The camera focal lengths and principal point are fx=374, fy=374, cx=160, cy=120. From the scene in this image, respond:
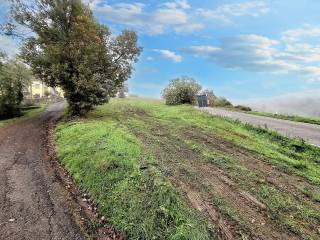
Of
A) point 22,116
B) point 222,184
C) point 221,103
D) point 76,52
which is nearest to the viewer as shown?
point 222,184

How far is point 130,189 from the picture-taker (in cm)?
1222

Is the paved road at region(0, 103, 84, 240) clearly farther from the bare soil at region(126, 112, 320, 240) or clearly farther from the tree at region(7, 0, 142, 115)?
the tree at region(7, 0, 142, 115)

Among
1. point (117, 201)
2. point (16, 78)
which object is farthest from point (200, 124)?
point (16, 78)

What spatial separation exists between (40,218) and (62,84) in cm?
2057

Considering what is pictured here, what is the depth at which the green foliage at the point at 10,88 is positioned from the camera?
132 feet

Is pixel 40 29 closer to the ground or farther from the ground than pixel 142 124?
farther from the ground

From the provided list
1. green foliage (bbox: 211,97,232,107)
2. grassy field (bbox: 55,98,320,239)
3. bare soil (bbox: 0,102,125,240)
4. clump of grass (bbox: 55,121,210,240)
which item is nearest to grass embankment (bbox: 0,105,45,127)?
grassy field (bbox: 55,98,320,239)

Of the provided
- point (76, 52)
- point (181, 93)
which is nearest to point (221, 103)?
point (181, 93)

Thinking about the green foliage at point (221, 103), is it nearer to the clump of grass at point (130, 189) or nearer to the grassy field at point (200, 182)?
the grassy field at point (200, 182)

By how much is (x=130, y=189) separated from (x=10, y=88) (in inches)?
1295

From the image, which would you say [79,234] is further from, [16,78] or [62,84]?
[16,78]

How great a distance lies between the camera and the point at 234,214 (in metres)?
10.4

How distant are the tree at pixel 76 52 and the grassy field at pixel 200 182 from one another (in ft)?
33.9

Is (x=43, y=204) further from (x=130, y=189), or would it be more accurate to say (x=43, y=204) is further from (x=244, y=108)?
(x=244, y=108)
